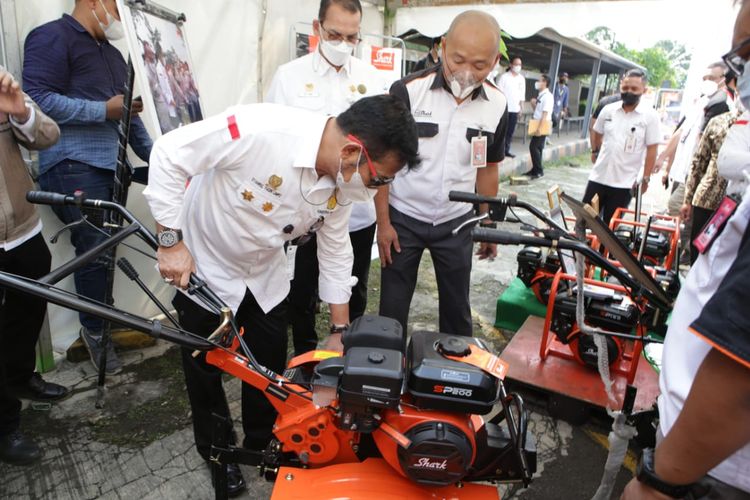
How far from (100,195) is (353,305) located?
1651 millimetres

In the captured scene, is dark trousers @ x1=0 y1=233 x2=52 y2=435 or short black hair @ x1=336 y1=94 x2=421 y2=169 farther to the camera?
dark trousers @ x1=0 y1=233 x2=52 y2=435

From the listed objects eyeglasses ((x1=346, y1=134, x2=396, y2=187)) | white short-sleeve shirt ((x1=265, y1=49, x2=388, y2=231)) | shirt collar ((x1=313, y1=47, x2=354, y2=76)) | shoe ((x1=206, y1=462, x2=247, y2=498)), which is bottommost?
shoe ((x1=206, y1=462, x2=247, y2=498))

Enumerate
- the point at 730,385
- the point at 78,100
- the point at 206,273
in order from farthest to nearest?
the point at 78,100 → the point at 206,273 → the point at 730,385

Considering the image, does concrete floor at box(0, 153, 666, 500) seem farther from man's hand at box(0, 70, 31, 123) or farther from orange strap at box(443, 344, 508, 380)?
man's hand at box(0, 70, 31, 123)

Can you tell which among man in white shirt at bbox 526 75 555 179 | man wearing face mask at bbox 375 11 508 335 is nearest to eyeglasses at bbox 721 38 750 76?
man wearing face mask at bbox 375 11 508 335

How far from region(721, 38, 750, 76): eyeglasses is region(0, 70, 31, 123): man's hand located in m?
2.42

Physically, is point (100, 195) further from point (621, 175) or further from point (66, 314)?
point (621, 175)

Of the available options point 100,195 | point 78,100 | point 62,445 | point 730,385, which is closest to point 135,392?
point 62,445

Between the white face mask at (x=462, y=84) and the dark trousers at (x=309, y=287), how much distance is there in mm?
989

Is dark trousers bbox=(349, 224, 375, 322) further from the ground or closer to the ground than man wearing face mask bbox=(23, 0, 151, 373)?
closer to the ground

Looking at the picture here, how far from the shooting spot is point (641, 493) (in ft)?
3.13

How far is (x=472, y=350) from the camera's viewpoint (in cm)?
146

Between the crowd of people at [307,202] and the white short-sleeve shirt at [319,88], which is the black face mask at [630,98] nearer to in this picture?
the crowd of people at [307,202]

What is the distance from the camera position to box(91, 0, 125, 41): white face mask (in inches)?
99.5
